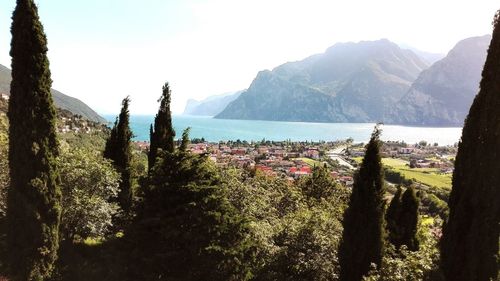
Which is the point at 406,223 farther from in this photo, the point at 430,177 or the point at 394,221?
the point at 430,177

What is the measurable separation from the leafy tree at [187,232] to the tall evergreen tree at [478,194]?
6.43 metres

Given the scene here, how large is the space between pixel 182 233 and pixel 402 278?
6.67 metres

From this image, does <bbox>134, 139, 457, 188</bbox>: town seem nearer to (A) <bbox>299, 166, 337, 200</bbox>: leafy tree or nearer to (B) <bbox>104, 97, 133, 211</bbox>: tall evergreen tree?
(A) <bbox>299, 166, 337, 200</bbox>: leafy tree

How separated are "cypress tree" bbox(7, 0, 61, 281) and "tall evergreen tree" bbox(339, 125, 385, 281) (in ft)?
34.0

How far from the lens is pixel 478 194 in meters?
10.8

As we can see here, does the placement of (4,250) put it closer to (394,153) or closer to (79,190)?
(79,190)

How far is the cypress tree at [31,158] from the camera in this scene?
1401 cm

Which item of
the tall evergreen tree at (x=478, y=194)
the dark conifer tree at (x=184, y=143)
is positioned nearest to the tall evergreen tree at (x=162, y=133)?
the dark conifer tree at (x=184, y=143)

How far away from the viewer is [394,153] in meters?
160

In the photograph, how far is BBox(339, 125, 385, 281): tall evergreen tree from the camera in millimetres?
14930

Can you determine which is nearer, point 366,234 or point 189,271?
point 189,271

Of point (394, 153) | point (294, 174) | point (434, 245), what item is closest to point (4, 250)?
point (434, 245)

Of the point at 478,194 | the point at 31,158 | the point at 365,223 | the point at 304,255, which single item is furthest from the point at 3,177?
the point at 478,194

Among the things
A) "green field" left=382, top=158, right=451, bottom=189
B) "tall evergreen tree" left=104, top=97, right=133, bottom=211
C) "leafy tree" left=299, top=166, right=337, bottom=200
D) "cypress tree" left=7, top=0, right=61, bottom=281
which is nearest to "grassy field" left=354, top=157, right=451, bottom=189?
"green field" left=382, top=158, right=451, bottom=189
